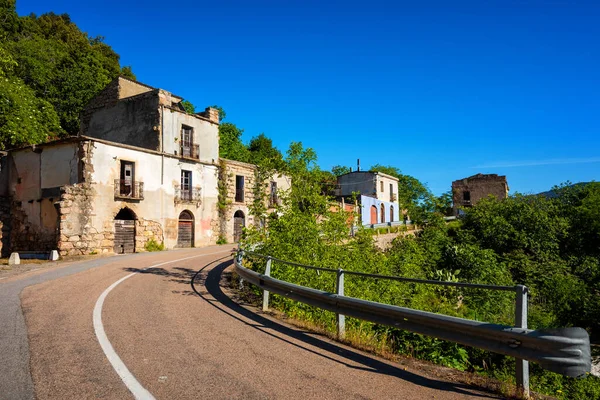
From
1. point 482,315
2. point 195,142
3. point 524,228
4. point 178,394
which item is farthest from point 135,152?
point 524,228

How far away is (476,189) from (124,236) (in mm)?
49285

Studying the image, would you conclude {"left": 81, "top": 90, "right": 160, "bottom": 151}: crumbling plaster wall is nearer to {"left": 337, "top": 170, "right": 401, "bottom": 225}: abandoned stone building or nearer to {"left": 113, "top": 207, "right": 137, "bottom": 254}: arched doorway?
{"left": 113, "top": 207, "right": 137, "bottom": 254}: arched doorway

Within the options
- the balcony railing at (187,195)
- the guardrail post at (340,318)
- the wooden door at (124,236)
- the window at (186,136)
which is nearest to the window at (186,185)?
the balcony railing at (187,195)

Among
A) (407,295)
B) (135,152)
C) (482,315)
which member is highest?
(135,152)

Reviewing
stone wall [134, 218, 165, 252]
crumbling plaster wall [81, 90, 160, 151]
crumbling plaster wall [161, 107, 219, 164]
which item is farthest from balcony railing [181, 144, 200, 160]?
stone wall [134, 218, 165, 252]

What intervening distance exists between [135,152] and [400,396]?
2403 cm

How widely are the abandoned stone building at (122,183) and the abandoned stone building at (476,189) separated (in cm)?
3791

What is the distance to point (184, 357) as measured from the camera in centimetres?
499

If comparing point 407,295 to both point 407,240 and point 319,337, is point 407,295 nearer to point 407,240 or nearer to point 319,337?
point 319,337

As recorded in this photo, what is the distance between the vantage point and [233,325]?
6.61 meters

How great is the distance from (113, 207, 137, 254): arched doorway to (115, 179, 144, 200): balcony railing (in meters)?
0.85

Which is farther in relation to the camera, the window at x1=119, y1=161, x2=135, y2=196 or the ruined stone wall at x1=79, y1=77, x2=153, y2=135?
the ruined stone wall at x1=79, y1=77, x2=153, y2=135

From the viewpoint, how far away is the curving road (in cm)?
401

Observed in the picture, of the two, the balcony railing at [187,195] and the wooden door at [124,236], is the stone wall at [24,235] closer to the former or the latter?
the wooden door at [124,236]
